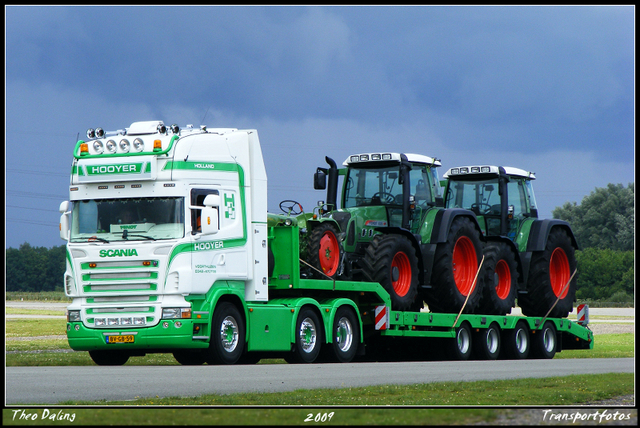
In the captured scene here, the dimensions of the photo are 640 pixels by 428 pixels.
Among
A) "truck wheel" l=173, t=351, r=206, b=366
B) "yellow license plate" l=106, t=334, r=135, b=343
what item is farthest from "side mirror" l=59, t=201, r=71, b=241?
"truck wheel" l=173, t=351, r=206, b=366

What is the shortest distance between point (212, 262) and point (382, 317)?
4887mm

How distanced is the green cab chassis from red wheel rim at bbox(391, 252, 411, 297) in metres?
0.04

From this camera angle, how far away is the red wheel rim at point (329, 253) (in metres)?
19.3

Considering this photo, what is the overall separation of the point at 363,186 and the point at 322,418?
554 inches

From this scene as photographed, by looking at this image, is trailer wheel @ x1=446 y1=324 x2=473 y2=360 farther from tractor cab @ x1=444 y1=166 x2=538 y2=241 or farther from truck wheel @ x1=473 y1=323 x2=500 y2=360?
tractor cab @ x1=444 y1=166 x2=538 y2=241

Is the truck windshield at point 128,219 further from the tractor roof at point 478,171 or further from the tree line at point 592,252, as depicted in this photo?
the tree line at point 592,252

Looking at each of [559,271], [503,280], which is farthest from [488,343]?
[559,271]

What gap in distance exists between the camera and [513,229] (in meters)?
25.6

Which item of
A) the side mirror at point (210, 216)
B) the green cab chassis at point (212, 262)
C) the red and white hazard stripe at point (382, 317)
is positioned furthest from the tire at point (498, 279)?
the side mirror at point (210, 216)

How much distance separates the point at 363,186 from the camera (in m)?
22.3

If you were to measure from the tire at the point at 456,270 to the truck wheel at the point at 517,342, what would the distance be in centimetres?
157

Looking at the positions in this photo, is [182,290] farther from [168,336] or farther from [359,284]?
[359,284]

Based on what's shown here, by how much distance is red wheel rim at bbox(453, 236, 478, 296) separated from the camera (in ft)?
75.1

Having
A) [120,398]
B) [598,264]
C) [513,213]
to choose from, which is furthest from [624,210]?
[120,398]
